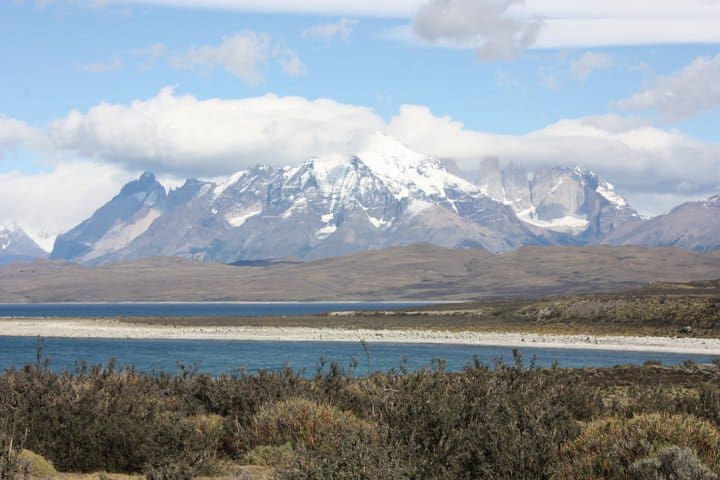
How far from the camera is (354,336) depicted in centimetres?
8769

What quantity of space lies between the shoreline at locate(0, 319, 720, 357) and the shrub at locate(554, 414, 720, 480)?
5482cm

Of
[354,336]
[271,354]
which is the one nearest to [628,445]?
[271,354]

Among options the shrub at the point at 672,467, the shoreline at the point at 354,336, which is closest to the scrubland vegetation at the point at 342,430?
the shrub at the point at 672,467

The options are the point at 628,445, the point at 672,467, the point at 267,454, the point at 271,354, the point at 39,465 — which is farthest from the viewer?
the point at 271,354

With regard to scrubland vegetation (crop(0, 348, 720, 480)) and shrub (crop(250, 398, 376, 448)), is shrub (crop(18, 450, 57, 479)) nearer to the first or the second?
scrubland vegetation (crop(0, 348, 720, 480))

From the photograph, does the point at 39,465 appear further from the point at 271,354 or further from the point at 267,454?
the point at 271,354

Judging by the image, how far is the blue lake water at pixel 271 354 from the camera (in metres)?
56.2

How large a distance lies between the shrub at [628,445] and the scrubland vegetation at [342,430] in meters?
0.03

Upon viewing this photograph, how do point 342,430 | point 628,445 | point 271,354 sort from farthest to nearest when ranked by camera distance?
point 271,354 < point 342,430 < point 628,445

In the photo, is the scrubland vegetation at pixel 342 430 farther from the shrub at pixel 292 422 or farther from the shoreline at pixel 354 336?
the shoreline at pixel 354 336

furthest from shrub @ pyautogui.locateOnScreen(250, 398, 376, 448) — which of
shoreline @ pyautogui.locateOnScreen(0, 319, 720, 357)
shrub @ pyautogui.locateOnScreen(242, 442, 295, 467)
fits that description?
shoreline @ pyautogui.locateOnScreen(0, 319, 720, 357)

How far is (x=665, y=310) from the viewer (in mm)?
89312

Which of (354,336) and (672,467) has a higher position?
(672,467)

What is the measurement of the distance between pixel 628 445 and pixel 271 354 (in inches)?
2229
